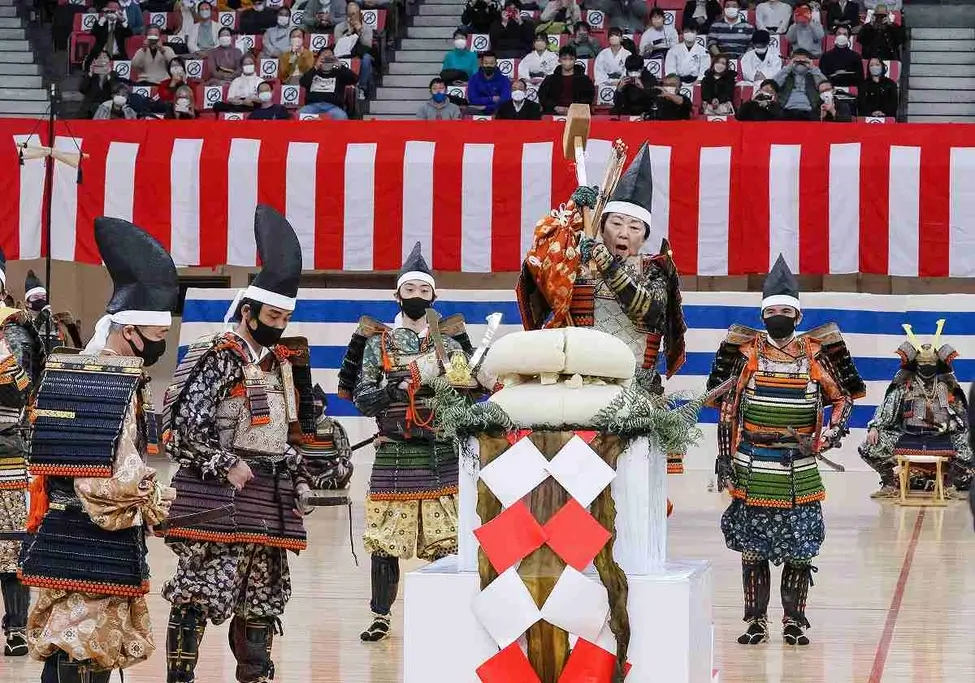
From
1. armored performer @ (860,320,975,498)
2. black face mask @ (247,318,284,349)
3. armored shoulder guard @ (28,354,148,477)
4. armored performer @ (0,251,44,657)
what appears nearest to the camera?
armored shoulder guard @ (28,354,148,477)

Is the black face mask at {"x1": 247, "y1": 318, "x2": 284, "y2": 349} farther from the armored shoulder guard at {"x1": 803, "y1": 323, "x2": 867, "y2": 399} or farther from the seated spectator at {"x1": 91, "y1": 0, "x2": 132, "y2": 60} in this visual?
the seated spectator at {"x1": 91, "y1": 0, "x2": 132, "y2": 60}

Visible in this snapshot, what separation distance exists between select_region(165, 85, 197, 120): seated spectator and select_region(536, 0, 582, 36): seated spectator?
4.15 m

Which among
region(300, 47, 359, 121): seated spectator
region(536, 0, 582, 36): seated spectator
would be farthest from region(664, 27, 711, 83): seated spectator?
region(300, 47, 359, 121): seated spectator

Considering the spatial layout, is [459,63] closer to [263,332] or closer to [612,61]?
[612,61]

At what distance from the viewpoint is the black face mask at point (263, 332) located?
6069 mm

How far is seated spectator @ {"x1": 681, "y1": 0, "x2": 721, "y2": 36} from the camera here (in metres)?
18.9

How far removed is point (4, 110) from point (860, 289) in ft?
33.0

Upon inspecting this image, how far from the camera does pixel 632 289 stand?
5559 millimetres

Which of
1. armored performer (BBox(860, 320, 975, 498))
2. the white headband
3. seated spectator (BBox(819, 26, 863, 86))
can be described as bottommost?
armored performer (BBox(860, 320, 975, 498))

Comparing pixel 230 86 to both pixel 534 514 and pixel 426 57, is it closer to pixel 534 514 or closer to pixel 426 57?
pixel 426 57

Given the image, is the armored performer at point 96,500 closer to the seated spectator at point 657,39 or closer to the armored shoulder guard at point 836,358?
the armored shoulder guard at point 836,358

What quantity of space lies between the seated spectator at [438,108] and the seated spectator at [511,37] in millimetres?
1458

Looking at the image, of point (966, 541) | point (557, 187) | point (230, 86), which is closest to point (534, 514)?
point (966, 541)

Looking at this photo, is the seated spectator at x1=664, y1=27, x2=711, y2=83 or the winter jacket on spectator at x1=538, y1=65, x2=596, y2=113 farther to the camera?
the seated spectator at x1=664, y1=27, x2=711, y2=83
